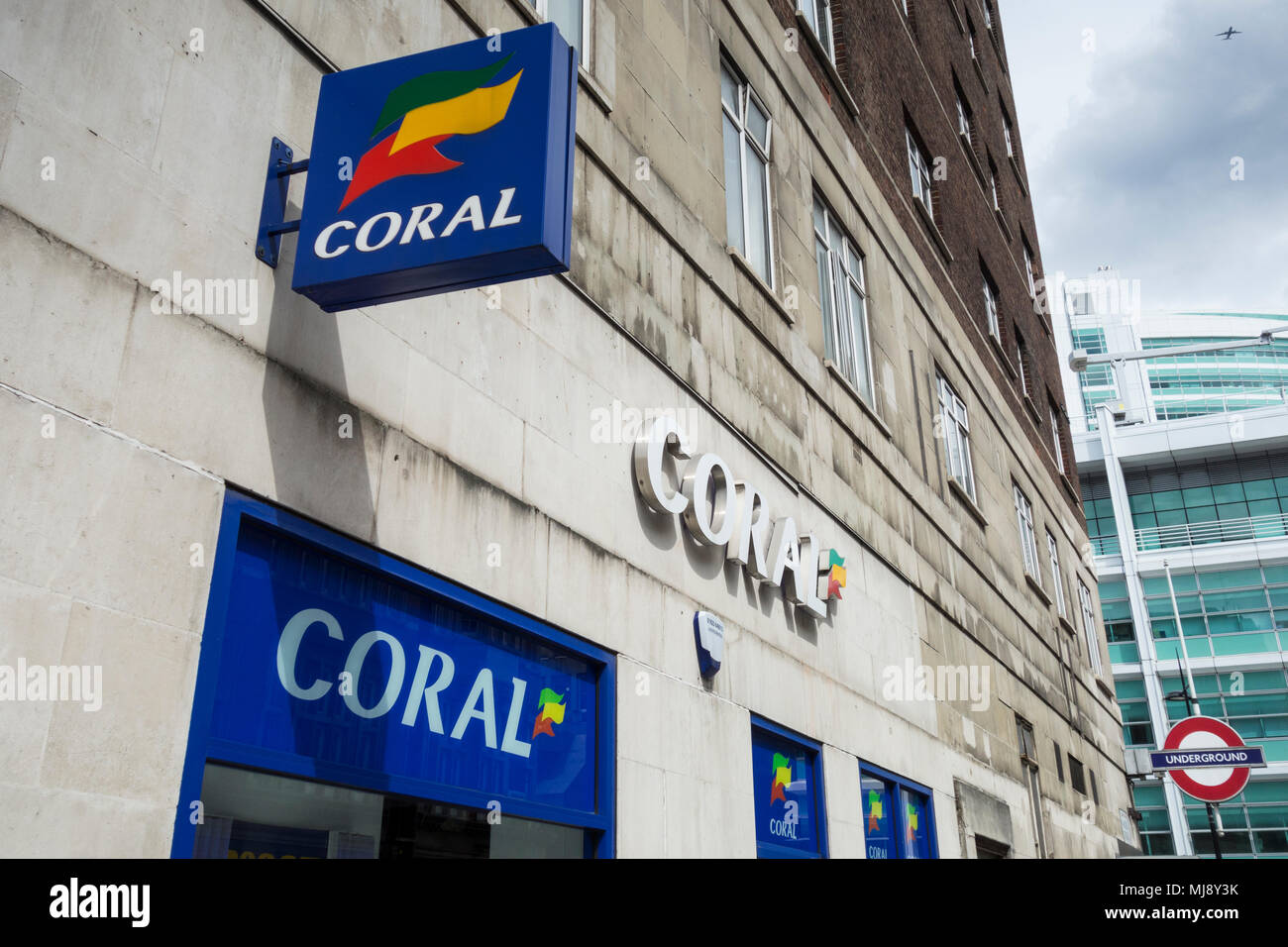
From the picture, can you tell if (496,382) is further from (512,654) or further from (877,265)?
(877,265)

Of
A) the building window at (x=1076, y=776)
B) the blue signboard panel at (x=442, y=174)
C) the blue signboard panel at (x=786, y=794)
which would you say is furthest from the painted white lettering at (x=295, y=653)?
the building window at (x=1076, y=776)

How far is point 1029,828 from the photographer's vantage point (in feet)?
53.6

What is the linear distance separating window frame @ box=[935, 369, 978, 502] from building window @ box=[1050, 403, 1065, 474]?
9.21 meters

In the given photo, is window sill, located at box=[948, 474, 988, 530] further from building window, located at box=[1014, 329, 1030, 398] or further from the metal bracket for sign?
the metal bracket for sign

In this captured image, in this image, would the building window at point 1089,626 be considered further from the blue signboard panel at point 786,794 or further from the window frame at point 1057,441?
the blue signboard panel at point 786,794

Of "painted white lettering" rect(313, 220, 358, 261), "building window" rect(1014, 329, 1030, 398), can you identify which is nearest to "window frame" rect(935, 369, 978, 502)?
"building window" rect(1014, 329, 1030, 398)

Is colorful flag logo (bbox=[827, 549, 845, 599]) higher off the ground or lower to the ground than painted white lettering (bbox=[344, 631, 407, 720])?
higher

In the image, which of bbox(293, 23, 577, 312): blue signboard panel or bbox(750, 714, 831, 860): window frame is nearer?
bbox(293, 23, 577, 312): blue signboard panel

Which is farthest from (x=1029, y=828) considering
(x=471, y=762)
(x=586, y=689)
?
(x=471, y=762)

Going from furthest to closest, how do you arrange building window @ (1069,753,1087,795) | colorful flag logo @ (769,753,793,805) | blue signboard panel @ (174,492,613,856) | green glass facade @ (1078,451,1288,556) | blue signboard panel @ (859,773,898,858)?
green glass facade @ (1078,451,1288,556)
building window @ (1069,753,1087,795)
blue signboard panel @ (859,773,898,858)
colorful flag logo @ (769,753,793,805)
blue signboard panel @ (174,492,613,856)

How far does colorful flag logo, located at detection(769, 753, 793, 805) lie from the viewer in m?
8.82

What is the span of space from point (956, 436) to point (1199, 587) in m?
47.7

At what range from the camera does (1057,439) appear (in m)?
26.9

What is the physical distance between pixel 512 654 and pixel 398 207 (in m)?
2.61
